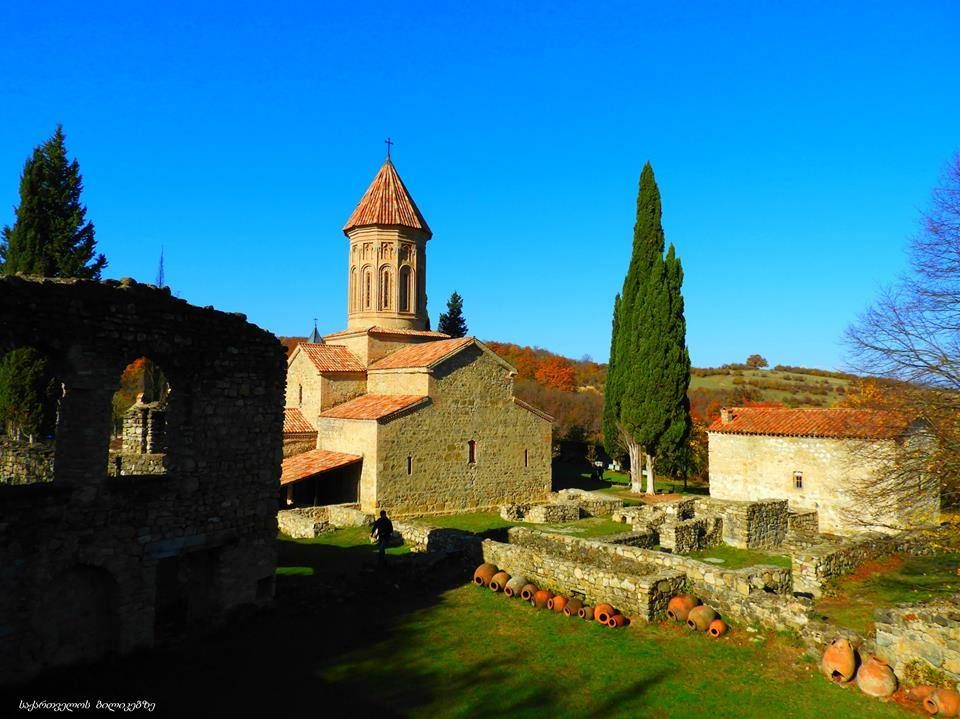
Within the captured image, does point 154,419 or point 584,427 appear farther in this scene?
point 584,427

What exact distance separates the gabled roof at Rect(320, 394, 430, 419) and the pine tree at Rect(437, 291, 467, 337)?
20.3 meters

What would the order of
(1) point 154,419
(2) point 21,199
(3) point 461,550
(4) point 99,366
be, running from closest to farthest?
(4) point 99,366 < (3) point 461,550 < (1) point 154,419 < (2) point 21,199

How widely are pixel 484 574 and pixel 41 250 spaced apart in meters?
22.7

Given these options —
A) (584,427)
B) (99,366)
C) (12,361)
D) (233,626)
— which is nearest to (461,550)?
(233,626)

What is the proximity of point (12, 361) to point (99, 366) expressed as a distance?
18.7 m

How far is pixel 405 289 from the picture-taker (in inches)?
989

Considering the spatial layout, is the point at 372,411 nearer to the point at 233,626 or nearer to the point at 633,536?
the point at 633,536

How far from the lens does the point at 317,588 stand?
11.0m

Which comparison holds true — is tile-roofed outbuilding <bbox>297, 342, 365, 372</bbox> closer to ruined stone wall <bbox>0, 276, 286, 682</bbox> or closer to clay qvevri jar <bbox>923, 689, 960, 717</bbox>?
ruined stone wall <bbox>0, 276, 286, 682</bbox>

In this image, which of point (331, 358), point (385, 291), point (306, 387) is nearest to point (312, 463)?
point (306, 387)

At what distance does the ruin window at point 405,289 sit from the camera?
25.0m

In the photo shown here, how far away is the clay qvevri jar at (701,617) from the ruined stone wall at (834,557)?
3.92 meters

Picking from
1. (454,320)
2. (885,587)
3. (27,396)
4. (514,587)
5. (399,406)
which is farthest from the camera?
(454,320)

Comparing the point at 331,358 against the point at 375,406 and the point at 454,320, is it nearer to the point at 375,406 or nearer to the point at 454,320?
the point at 375,406
